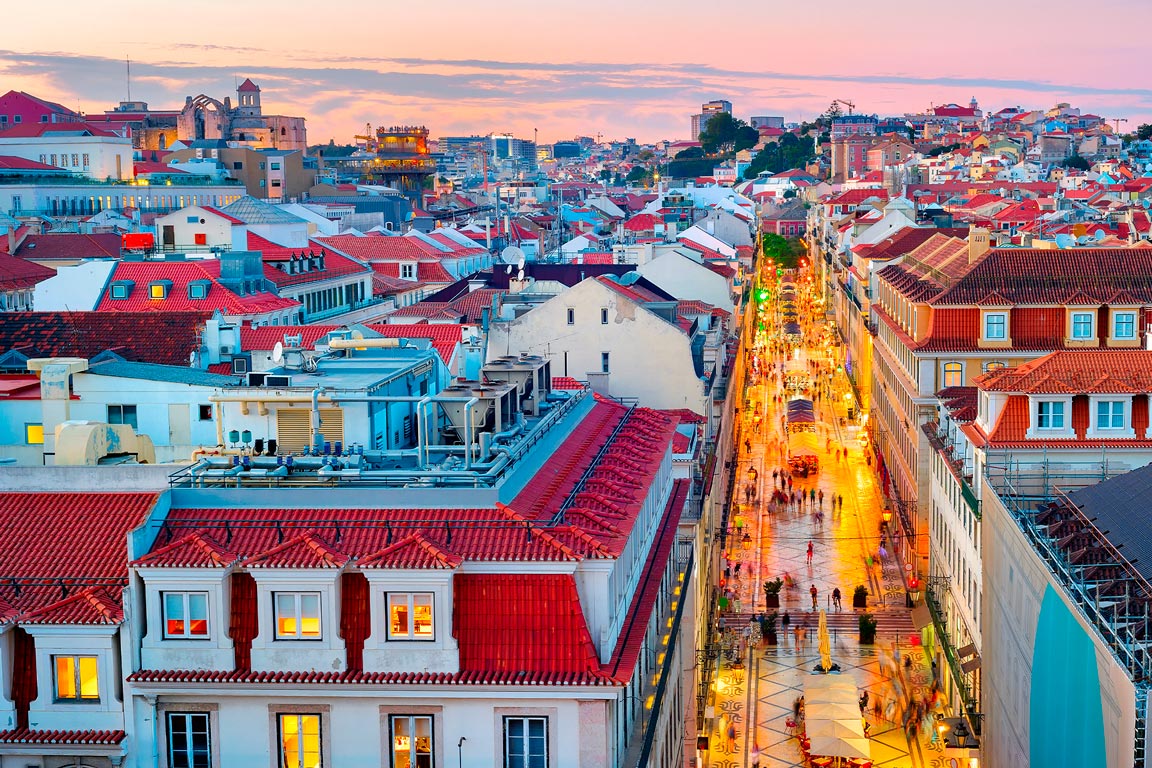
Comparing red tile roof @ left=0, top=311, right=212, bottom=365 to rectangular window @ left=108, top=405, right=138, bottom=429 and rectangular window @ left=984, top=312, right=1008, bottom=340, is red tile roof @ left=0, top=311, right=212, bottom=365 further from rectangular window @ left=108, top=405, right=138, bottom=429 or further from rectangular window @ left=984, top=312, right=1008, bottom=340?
rectangular window @ left=984, top=312, right=1008, bottom=340

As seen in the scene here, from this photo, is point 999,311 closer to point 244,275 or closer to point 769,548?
point 769,548

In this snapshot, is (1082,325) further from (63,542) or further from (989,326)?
(63,542)

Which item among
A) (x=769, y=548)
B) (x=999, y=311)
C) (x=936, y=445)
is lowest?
(x=769, y=548)

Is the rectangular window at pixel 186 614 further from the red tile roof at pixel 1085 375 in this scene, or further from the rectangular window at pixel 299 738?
the red tile roof at pixel 1085 375

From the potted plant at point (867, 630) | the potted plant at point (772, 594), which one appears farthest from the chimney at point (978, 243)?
the potted plant at point (867, 630)

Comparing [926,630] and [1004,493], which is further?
[926,630]

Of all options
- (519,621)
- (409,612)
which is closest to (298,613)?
(409,612)

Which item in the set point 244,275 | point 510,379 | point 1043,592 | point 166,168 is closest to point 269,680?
point 510,379
